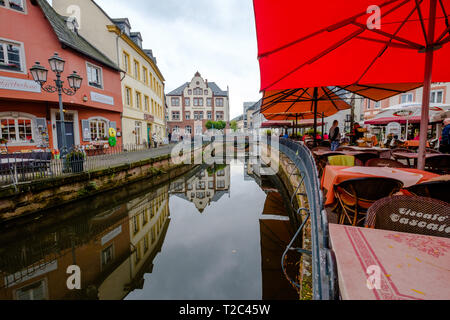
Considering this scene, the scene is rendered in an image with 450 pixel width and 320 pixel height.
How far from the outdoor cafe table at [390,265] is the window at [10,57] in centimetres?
1216

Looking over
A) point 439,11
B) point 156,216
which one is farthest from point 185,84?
point 439,11

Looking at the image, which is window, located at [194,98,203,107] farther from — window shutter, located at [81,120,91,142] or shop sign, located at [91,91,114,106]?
window shutter, located at [81,120,91,142]

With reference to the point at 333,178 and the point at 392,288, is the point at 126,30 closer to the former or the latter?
the point at 333,178

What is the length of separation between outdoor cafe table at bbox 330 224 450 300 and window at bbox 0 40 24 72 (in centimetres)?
1216

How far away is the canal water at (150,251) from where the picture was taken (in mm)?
3830

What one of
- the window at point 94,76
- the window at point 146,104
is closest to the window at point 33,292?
the window at point 94,76

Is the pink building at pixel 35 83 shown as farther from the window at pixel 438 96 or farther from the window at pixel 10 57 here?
the window at pixel 438 96

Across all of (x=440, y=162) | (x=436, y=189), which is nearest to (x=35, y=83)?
(x=436, y=189)

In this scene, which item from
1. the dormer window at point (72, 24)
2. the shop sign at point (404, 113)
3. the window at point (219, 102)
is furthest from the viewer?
the window at point (219, 102)

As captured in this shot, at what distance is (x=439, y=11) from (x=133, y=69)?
17.5 m

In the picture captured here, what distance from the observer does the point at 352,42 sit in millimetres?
2652

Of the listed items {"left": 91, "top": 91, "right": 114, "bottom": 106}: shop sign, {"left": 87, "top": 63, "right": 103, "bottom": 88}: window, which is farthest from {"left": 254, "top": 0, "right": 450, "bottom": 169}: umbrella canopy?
{"left": 87, "top": 63, "right": 103, "bottom": 88}: window

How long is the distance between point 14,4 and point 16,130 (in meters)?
5.02

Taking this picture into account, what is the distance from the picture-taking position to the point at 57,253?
4766 mm
